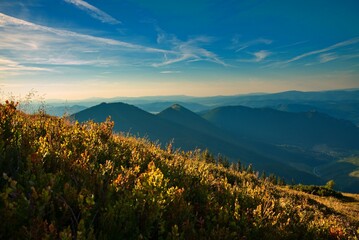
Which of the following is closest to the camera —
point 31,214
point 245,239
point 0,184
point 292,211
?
point 31,214

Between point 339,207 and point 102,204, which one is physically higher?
point 102,204

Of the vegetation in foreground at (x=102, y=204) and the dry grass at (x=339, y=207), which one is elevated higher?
Result: the vegetation in foreground at (x=102, y=204)

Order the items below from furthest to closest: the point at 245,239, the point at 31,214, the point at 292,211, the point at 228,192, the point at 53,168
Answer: the point at 292,211 → the point at 228,192 → the point at 53,168 → the point at 245,239 → the point at 31,214

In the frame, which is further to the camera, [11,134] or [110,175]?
[11,134]

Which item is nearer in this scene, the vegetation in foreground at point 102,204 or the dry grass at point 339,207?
the vegetation in foreground at point 102,204

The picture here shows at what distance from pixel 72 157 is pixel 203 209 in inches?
106

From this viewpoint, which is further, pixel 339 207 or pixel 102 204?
pixel 339 207

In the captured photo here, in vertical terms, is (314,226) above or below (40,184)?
below

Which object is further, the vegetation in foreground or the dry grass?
the dry grass

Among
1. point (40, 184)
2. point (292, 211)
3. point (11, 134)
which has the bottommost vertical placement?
point (292, 211)

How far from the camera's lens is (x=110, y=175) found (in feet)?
15.7

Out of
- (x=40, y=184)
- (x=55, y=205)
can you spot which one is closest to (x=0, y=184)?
(x=40, y=184)

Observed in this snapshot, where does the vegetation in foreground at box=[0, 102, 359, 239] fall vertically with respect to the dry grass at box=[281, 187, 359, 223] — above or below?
above

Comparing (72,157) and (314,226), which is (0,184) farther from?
(314,226)
